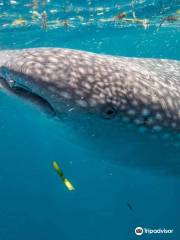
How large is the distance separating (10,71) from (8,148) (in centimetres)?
5413

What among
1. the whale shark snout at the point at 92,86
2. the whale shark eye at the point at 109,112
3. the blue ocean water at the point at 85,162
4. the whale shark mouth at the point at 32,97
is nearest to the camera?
the whale shark snout at the point at 92,86

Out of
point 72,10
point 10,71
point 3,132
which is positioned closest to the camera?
point 10,71

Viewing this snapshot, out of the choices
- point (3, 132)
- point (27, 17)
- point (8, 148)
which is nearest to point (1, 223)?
point (27, 17)

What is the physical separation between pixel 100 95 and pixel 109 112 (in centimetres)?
24

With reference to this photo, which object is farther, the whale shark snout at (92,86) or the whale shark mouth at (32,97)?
the whale shark mouth at (32,97)

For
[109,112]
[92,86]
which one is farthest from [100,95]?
[109,112]

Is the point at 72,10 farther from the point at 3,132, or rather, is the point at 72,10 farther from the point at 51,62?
the point at 3,132

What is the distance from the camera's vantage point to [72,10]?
1631 cm

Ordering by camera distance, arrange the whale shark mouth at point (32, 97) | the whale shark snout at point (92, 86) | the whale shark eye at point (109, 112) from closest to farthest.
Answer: the whale shark snout at point (92, 86) → the whale shark mouth at point (32, 97) → the whale shark eye at point (109, 112)

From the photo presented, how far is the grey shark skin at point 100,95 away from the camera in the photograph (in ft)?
10.6

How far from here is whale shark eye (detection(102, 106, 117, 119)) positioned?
11.8 feet

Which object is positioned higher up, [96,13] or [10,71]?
[10,71]

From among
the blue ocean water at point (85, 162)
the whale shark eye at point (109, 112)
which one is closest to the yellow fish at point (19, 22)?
the blue ocean water at point (85, 162)

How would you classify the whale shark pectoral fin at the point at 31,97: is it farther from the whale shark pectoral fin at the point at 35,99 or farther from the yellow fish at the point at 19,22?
the yellow fish at the point at 19,22
